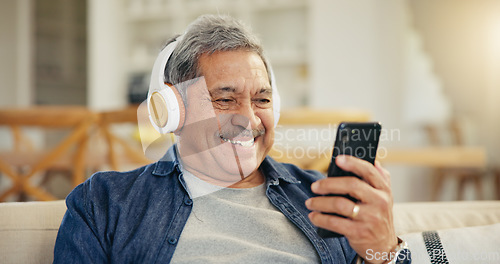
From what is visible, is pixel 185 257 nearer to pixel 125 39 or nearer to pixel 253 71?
pixel 253 71

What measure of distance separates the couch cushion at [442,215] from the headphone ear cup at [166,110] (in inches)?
22.8

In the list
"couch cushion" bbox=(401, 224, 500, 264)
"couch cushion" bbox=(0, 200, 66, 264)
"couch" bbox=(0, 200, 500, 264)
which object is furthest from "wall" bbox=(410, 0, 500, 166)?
"couch cushion" bbox=(0, 200, 66, 264)

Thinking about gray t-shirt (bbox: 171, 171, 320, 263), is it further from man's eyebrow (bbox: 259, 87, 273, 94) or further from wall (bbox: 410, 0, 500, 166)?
wall (bbox: 410, 0, 500, 166)

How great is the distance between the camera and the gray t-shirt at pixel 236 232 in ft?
2.97

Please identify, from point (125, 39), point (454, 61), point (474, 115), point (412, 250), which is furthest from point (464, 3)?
point (412, 250)

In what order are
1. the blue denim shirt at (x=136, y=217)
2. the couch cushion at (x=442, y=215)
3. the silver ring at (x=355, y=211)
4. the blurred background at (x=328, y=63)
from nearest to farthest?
the silver ring at (x=355, y=211) < the blue denim shirt at (x=136, y=217) < the couch cushion at (x=442, y=215) < the blurred background at (x=328, y=63)

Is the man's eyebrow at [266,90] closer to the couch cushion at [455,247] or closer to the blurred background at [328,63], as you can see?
the couch cushion at [455,247]

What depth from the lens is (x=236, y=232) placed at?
36.9 inches

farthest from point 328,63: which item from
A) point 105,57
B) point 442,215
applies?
point 442,215

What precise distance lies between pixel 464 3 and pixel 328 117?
12.1 feet

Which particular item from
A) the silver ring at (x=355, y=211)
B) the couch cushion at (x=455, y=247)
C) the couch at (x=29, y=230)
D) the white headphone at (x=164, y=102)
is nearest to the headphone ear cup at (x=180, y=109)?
the white headphone at (x=164, y=102)

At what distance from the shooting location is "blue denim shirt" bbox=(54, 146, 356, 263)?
86cm

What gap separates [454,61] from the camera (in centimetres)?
479

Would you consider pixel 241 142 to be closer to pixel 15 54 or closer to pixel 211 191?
pixel 211 191
